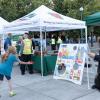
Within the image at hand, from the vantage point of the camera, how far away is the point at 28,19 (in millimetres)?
9109

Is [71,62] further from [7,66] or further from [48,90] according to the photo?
[7,66]

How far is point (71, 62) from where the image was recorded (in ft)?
26.3

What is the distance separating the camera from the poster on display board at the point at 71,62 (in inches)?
298

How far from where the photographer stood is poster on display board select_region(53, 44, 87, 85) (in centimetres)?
757

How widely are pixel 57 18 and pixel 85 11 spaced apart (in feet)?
69.4

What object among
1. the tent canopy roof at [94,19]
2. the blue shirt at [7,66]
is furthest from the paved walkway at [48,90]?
the tent canopy roof at [94,19]

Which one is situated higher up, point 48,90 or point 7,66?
point 7,66

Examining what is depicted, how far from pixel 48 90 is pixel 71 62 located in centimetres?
145

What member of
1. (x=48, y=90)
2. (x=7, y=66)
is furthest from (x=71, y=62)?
(x=7, y=66)

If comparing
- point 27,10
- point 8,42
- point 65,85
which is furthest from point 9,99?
point 27,10

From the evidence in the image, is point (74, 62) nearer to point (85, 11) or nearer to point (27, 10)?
point (85, 11)

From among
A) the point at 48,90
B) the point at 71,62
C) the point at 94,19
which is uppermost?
the point at 94,19

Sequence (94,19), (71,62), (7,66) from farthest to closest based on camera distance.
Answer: (94,19)
(71,62)
(7,66)

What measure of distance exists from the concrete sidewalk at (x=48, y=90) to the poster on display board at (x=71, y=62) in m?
0.24
